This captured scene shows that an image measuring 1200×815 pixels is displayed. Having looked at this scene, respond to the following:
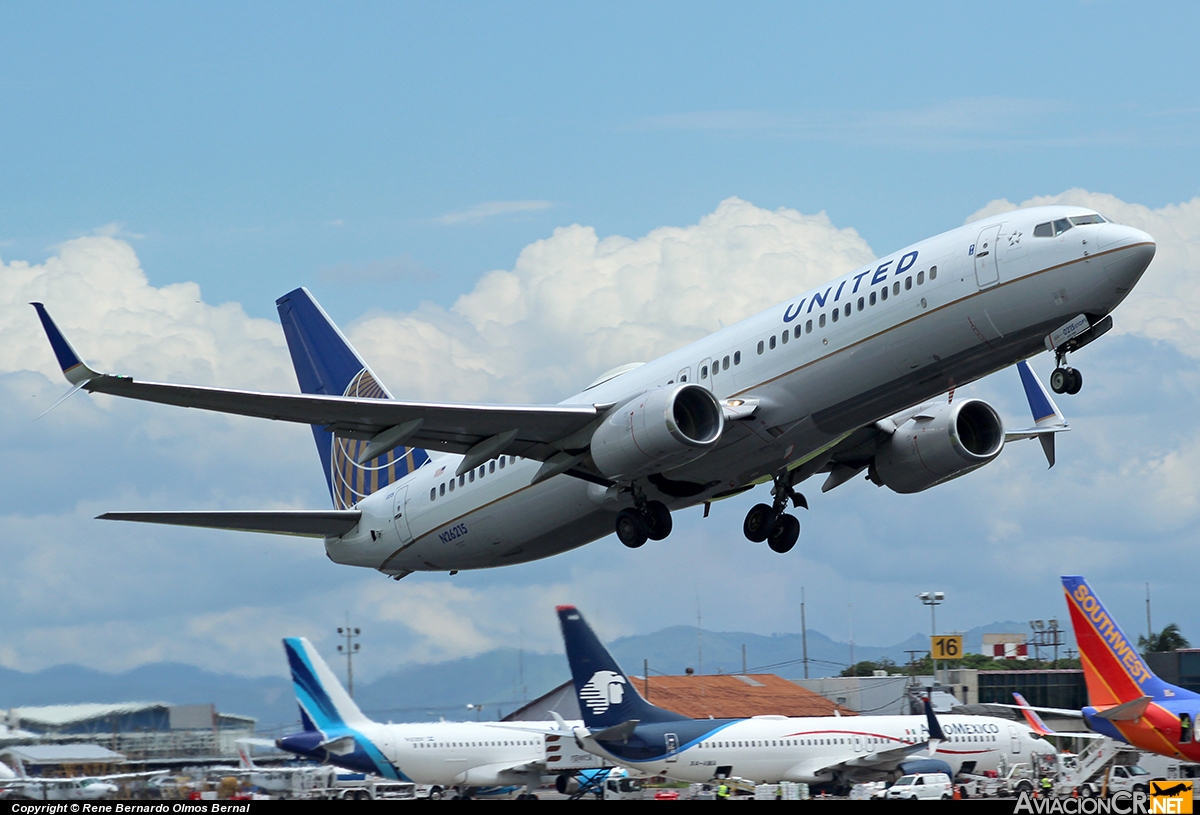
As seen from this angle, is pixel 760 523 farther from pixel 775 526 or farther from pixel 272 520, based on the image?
pixel 272 520

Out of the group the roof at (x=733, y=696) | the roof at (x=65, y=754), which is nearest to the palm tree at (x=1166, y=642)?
the roof at (x=733, y=696)

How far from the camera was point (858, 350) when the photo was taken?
24297 mm

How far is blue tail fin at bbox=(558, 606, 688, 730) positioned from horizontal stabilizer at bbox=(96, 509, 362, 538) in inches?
426

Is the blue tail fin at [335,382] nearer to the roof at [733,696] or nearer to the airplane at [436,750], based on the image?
the airplane at [436,750]

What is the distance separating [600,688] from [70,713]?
658 inches

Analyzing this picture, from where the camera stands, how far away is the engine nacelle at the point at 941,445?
2931 centimetres

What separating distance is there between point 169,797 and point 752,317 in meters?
20.7

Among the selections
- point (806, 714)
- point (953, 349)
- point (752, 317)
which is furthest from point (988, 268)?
point (806, 714)

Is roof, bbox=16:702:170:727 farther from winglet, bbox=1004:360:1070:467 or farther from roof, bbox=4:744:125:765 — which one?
winglet, bbox=1004:360:1070:467

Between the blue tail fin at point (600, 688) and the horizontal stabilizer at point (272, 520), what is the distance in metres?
10.8

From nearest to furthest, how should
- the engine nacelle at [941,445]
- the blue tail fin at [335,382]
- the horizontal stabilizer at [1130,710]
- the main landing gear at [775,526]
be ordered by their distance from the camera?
the engine nacelle at [941,445]
the main landing gear at [775,526]
the blue tail fin at [335,382]
the horizontal stabilizer at [1130,710]

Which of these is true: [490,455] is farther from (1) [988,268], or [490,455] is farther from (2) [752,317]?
(1) [988,268]

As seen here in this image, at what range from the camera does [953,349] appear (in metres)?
23.8

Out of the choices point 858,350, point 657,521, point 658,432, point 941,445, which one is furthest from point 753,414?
point 941,445
